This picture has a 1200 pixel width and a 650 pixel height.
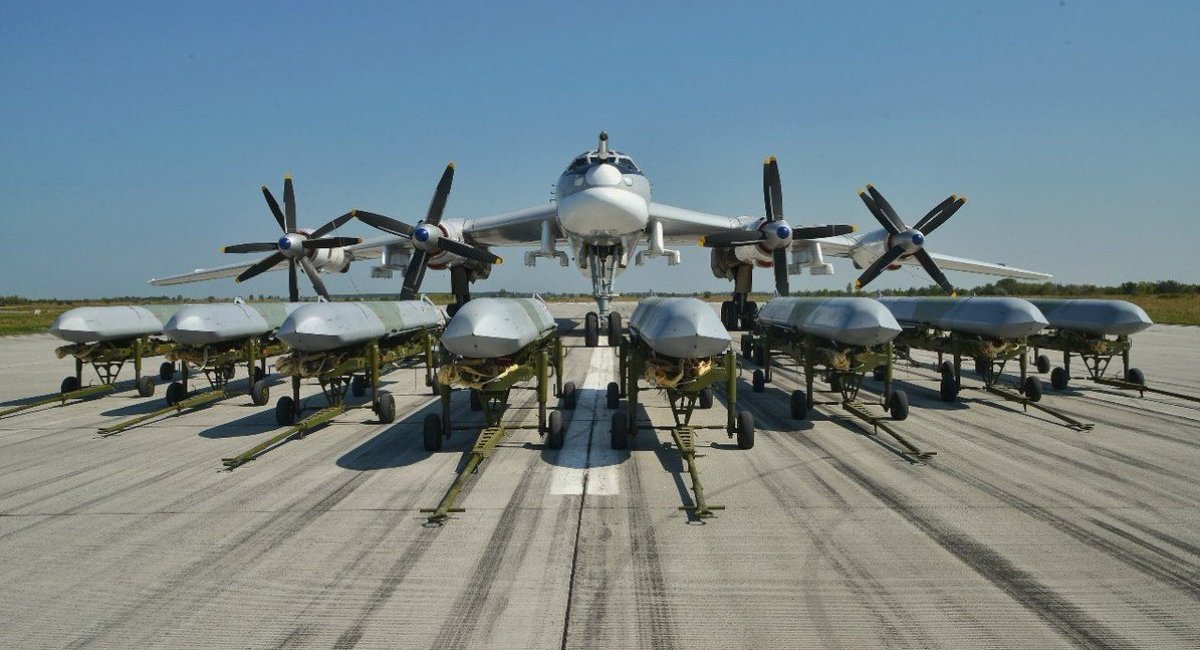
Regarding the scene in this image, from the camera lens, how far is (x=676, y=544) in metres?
5.84

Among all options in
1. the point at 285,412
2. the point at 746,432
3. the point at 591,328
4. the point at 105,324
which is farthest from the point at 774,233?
the point at 105,324

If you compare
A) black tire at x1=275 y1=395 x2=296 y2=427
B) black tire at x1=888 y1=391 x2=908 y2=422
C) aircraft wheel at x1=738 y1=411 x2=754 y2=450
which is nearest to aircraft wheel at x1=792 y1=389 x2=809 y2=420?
black tire at x1=888 y1=391 x2=908 y2=422

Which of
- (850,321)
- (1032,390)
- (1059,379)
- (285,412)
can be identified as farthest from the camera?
(1059,379)

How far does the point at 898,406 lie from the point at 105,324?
62.0ft

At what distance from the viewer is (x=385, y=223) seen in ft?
63.5

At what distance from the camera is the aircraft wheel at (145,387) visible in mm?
15008

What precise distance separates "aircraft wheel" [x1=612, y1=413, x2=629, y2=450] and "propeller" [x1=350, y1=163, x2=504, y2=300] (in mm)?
10695

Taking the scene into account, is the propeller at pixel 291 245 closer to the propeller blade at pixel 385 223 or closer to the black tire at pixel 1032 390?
the propeller blade at pixel 385 223

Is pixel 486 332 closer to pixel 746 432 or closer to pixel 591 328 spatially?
pixel 746 432

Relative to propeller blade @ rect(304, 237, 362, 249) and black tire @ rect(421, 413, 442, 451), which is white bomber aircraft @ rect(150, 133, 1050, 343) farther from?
black tire @ rect(421, 413, 442, 451)

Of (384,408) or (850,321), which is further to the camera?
(384,408)

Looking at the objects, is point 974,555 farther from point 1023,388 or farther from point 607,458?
point 1023,388

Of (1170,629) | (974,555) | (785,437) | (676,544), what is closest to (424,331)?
(785,437)

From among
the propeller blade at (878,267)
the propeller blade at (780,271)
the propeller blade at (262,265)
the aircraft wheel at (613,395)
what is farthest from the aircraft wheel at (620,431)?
the propeller blade at (262,265)
